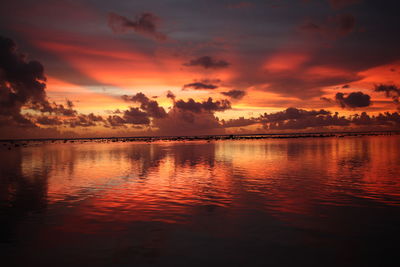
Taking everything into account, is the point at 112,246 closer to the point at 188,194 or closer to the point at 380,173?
the point at 188,194

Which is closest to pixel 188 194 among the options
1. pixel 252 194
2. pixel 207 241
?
pixel 252 194

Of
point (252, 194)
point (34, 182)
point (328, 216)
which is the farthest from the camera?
point (34, 182)

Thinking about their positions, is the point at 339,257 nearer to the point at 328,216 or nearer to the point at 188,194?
the point at 328,216

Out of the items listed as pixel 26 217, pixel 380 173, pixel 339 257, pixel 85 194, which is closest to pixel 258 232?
pixel 339 257

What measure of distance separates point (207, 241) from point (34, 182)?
2346 centimetres

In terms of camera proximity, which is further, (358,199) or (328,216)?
(358,199)

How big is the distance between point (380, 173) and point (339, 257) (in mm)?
24065

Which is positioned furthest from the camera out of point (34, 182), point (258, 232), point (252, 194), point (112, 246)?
point (34, 182)

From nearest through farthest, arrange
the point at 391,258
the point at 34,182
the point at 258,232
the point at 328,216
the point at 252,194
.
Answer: the point at 391,258, the point at 258,232, the point at 328,216, the point at 252,194, the point at 34,182

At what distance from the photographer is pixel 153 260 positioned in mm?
11867

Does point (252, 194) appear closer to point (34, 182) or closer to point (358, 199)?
point (358, 199)

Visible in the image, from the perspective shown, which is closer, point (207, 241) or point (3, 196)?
point (207, 241)

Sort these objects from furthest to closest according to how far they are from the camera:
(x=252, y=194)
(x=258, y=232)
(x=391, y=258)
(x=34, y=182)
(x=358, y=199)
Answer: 1. (x=34, y=182)
2. (x=252, y=194)
3. (x=358, y=199)
4. (x=258, y=232)
5. (x=391, y=258)

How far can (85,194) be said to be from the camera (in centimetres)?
2392
